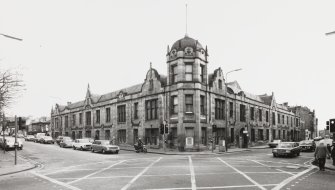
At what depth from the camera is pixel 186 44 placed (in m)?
36.0

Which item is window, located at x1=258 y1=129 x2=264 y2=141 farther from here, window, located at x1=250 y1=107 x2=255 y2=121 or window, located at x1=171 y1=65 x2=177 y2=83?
window, located at x1=171 y1=65 x2=177 y2=83

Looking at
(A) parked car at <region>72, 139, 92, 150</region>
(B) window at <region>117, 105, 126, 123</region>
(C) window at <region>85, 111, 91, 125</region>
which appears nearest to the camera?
(A) parked car at <region>72, 139, 92, 150</region>

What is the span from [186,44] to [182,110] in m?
7.99

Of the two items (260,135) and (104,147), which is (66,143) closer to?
(104,147)

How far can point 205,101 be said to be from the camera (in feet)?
121

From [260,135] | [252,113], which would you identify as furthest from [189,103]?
[260,135]

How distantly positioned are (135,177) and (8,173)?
7.35 m

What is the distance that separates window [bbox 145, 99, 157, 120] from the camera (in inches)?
1548

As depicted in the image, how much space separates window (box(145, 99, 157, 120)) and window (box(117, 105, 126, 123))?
5903mm

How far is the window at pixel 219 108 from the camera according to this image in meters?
39.6

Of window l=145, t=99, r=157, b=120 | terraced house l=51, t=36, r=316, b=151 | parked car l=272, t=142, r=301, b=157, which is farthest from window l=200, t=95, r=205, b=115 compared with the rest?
parked car l=272, t=142, r=301, b=157

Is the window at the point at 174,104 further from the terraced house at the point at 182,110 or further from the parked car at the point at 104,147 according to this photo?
the parked car at the point at 104,147

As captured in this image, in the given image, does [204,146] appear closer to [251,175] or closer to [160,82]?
[160,82]

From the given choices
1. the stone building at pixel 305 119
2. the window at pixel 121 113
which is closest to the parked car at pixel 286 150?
the window at pixel 121 113
